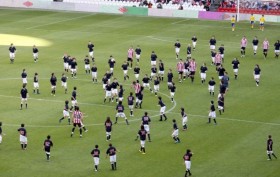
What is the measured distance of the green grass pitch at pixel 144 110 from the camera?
48.4 meters

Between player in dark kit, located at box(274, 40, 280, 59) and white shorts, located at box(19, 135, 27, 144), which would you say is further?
player in dark kit, located at box(274, 40, 280, 59)

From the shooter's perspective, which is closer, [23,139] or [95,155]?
[95,155]

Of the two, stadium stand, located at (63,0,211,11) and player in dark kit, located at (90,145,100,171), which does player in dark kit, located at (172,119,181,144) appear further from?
stadium stand, located at (63,0,211,11)

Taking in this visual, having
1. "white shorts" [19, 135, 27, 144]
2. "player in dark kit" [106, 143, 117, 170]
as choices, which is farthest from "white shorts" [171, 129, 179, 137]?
"white shorts" [19, 135, 27, 144]

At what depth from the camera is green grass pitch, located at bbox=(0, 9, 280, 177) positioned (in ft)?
159

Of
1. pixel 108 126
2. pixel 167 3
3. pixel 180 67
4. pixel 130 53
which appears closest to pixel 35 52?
pixel 130 53

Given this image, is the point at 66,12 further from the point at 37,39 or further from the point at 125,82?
the point at 125,82

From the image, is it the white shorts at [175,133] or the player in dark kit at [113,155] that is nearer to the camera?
the player in dark kit at [113,155]

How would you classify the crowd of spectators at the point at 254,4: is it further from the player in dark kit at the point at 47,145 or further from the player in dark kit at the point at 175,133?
the player in dark kit at the point at 47,145

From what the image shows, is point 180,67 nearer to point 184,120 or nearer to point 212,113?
point 212,113

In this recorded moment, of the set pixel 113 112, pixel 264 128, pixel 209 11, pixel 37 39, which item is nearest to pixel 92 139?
pixel 113 112

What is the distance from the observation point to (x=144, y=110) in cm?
6112

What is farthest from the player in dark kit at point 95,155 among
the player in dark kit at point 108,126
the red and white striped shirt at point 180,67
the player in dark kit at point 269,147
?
the red and white striped shirt at point 180,67

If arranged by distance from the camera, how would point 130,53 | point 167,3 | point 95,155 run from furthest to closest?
point 167,3 → point 130,53 → point 95,155
